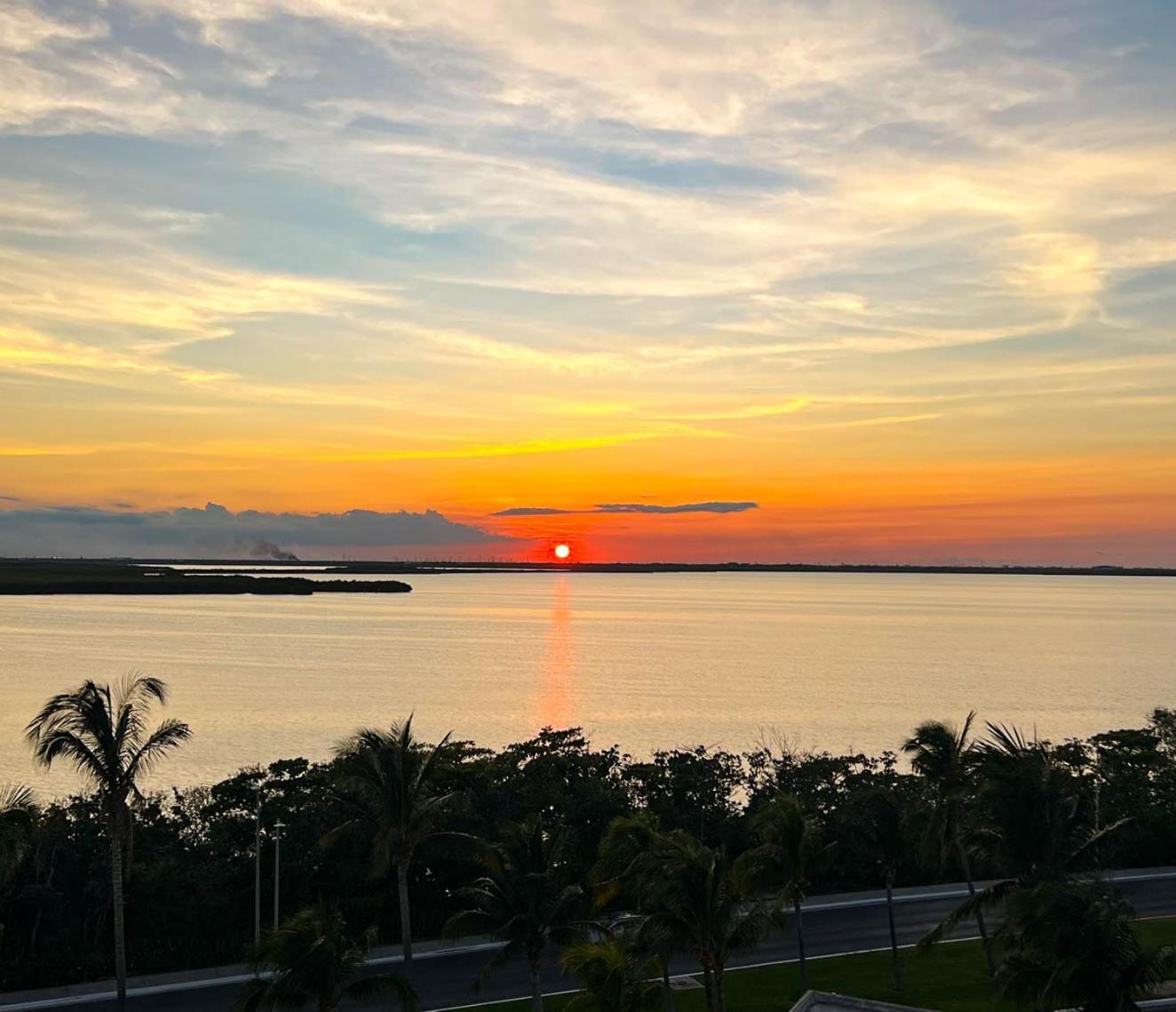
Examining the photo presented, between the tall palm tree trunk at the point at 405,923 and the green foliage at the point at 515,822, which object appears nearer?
the green foliage at the point at 515,822

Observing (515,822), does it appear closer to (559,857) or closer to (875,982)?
(559,857)

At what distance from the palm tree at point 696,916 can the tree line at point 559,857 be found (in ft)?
0.20

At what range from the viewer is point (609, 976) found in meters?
27.6

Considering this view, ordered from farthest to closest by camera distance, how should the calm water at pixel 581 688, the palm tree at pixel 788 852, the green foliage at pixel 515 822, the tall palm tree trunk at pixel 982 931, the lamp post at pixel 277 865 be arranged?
the calm water at pixel 581 688, the lamp post at pixel 277 865, the palm tree at pixel 788 852, the tall palm tree trunk at pixel 982 931, the green foliage at pixel 515 822

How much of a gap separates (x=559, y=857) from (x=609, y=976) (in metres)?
14.3

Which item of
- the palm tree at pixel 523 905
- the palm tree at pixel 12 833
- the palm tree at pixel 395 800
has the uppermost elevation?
the palm tree at pixel 12 833

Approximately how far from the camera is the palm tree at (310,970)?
2569 cm

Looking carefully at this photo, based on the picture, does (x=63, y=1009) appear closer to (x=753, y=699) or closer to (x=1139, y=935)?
(x=1139, y=935)

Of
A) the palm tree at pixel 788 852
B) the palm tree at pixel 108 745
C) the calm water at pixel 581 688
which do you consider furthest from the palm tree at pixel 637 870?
the calm water at pixel 581 688

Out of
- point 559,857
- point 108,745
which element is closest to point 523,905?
point 559,857

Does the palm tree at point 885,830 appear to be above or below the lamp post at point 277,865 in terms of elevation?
above

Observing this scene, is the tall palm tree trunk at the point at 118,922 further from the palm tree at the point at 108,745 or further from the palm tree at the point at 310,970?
the palm tree at the point at 310,970

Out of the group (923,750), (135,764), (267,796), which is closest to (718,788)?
(923,750)

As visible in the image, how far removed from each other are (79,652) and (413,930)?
142 meters
